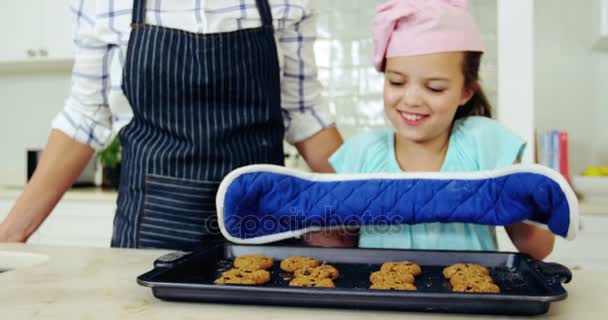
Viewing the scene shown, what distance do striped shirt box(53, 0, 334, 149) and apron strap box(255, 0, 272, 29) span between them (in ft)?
0.04

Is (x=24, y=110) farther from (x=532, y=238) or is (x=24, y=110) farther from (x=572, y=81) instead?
(x=532, y=238)

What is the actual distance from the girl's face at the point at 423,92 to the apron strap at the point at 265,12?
0.30 meters

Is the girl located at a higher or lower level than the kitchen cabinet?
lower

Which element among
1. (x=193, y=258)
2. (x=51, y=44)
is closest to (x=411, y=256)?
(x=193, y=258)

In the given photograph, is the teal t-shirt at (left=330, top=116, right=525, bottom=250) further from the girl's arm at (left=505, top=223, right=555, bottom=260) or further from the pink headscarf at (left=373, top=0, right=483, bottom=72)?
the pink headscarf at (left=373, top=0, right=483, bottom=72)

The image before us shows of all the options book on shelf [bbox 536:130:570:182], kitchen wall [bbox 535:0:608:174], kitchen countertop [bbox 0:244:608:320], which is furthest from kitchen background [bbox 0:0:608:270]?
kitchen countertop [bbox 0:244:608:320]

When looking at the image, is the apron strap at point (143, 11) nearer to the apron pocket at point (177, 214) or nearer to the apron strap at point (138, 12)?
the apron strap at point (138, 12)

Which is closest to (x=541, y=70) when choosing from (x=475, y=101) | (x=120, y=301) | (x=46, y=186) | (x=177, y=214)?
(x=475, y=101)

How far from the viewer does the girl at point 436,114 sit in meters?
1.06

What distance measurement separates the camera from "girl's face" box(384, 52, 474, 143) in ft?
3.51

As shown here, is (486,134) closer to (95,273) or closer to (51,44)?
(95,273)

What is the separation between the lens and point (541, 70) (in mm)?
2641

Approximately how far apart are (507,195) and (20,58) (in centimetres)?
259

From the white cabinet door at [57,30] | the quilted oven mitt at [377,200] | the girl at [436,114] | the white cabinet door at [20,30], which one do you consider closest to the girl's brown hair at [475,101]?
the girl at [436,114]
